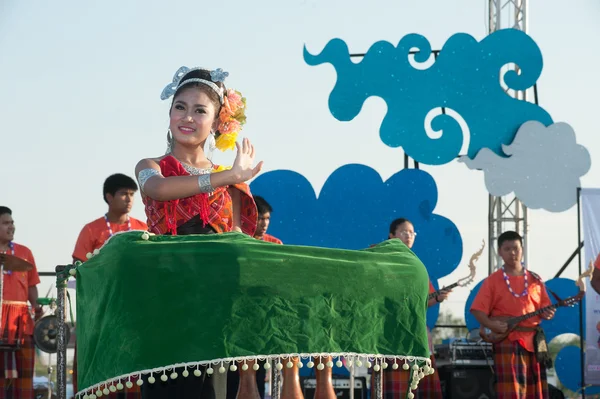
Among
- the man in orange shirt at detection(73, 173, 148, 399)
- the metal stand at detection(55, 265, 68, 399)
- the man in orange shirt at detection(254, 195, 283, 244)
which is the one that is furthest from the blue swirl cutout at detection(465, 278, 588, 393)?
the metal stand at detection(55, 265, 68, 399)

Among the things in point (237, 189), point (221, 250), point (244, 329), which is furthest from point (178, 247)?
point (237, 189)

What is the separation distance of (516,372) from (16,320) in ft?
12.8

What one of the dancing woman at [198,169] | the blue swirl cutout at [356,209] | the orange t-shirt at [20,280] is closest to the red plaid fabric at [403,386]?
the blue swirl cutout at [356,209]

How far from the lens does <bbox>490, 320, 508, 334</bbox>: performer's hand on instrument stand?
25.2 feet

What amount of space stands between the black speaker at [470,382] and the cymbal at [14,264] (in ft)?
11.4

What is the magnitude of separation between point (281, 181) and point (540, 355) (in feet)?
8.86

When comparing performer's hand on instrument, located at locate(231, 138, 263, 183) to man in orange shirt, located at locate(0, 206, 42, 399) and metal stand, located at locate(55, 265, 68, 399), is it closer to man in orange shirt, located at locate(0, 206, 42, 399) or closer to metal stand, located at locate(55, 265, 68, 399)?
metal stand, located at locate(55, 265, 68, 399)

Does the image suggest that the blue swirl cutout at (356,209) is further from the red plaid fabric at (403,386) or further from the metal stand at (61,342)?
the metal stand at (61,342)

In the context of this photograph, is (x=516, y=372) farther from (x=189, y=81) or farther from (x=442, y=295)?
(x=189, y=81)

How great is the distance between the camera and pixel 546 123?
8797mm

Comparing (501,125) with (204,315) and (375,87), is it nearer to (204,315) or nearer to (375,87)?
(375,87)

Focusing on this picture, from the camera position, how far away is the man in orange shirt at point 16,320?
25.4 feet

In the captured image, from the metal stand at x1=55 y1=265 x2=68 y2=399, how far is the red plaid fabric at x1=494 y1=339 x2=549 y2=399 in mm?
5089

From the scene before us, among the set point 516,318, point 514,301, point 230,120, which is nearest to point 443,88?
point 514,301
